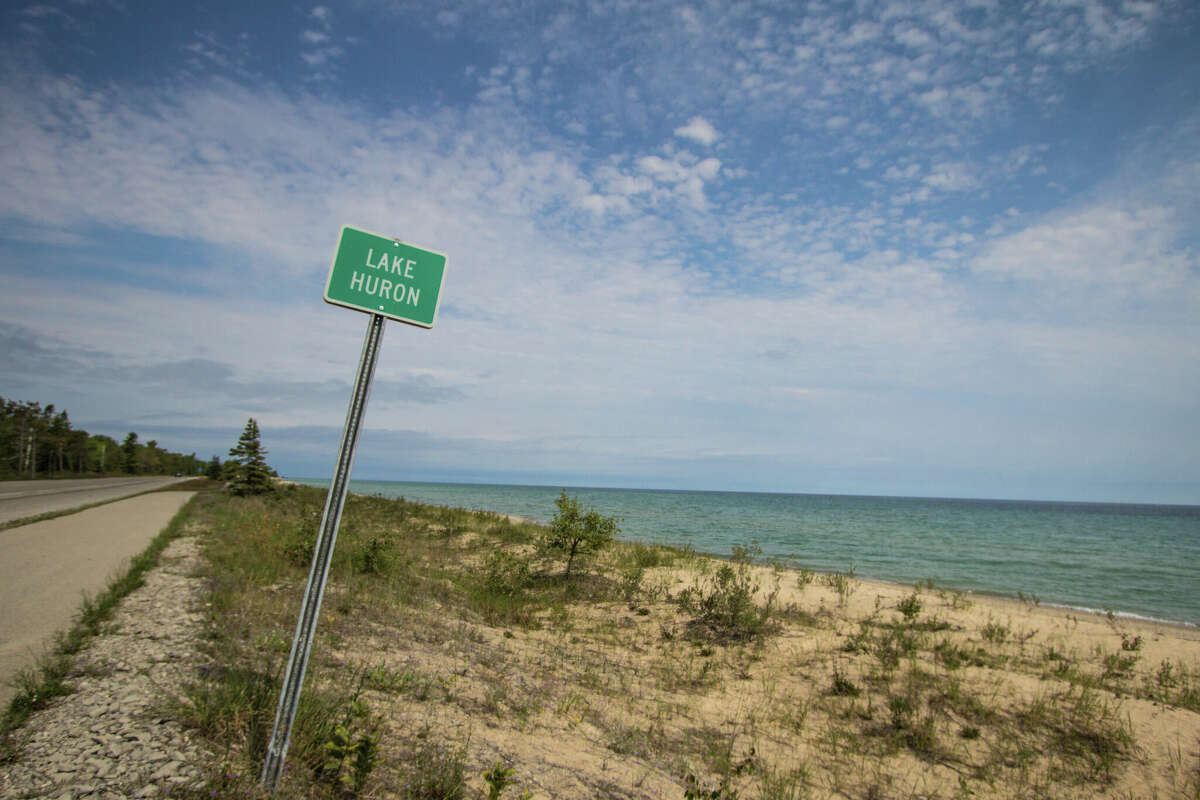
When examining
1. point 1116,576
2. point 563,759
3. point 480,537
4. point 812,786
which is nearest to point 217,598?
point 563,759

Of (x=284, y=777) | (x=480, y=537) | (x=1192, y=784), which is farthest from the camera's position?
(x=480, y=537)

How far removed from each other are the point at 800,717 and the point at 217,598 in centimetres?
745

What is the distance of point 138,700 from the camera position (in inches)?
157

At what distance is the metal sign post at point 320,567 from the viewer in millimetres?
2889

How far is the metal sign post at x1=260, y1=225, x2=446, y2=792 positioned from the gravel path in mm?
746

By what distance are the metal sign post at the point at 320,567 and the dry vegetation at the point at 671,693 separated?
295 millimetres

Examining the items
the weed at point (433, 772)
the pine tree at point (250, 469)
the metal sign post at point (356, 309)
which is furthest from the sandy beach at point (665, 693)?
the pine tree at point (250, 469)

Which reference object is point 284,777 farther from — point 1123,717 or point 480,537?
point 480,537

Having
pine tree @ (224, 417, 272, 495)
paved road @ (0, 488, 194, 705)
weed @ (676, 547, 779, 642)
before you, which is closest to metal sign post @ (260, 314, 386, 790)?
paved road @ (0, 488, 194, 705)

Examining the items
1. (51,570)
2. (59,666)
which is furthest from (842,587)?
(51,570)

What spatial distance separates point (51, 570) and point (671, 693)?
10322mm

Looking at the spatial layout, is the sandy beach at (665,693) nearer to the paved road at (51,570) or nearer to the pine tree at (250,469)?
the paved road at (51,570)

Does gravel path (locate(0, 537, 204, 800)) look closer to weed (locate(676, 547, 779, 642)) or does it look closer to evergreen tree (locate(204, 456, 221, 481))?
weed (locate(676, 547, 779, 642))

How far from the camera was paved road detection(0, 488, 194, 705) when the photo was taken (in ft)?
17.9
